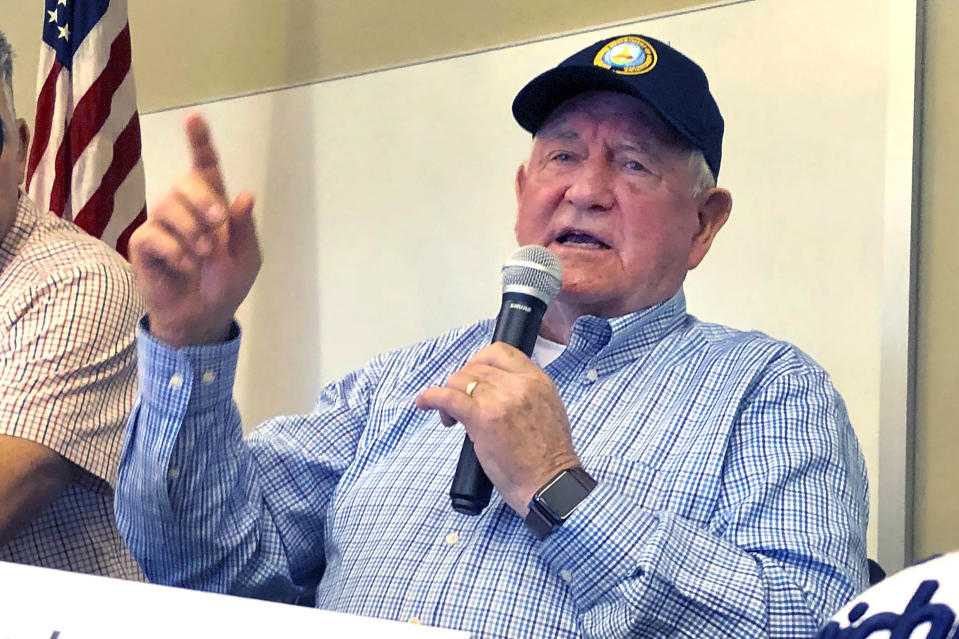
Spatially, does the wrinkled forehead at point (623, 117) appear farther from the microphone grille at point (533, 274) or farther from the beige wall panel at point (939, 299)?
the beige wall panel at point (939, 299)

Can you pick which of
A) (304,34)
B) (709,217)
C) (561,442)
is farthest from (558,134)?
(304,34)

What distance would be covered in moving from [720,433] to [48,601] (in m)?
0.68

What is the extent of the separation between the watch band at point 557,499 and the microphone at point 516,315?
5 centimetres

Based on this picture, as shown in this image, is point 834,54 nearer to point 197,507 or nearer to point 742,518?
point 742,518

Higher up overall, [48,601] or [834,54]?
[834,54]

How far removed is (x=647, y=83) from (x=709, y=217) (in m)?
0.22

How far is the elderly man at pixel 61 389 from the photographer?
106cm

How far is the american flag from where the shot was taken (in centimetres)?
218

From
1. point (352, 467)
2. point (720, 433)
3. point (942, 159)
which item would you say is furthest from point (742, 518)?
point (942, 159)

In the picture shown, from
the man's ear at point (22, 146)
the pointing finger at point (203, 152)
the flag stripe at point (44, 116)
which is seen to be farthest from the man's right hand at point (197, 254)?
the flag stripe at point (44, 116)

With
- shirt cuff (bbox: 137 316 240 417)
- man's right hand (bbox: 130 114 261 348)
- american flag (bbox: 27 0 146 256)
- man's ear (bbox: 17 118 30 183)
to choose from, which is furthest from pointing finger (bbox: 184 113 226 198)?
american flag (bbox: 27 0 146 256)

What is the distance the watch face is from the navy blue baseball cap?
1.75 ft

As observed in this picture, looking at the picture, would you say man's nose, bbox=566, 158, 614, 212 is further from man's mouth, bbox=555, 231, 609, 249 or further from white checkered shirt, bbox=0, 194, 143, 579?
white checkered shirt, bbox=0, 194, 143, 579

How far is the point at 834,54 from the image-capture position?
165cm
